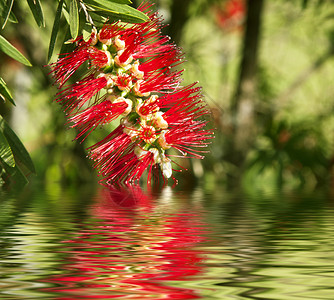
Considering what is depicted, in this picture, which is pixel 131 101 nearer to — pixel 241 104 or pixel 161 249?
pixel 161 249

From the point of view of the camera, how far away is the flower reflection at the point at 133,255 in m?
0.73

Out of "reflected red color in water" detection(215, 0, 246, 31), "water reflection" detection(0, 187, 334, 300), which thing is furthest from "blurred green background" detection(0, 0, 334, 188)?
"water reflection" detection(0, 187, 334, 300)

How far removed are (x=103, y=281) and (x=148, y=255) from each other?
166 millimetres

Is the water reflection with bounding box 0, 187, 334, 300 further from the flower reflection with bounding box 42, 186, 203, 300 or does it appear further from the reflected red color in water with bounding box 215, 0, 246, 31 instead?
the reflected red color in water with bounding box 215, 0, 246, 31

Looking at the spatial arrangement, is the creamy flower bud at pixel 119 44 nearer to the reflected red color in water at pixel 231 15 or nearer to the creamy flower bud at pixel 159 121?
the creamy flower bud at pixel 159 121

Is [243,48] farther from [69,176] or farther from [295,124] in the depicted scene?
[69,176]

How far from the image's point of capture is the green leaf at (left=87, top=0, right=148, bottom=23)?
3.20 ft

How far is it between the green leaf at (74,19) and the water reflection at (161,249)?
1.02 ft

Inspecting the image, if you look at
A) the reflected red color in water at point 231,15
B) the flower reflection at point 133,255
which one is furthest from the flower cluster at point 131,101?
the reflected red color in water at point 231,15

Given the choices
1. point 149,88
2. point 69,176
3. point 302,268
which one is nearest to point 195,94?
point 149,88

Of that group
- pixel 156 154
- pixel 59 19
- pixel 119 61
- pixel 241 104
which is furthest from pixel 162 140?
pixel 241 104

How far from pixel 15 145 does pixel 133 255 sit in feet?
0.99

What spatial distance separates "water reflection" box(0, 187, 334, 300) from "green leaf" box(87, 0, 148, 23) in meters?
0.33

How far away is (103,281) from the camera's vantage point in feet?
2.52
